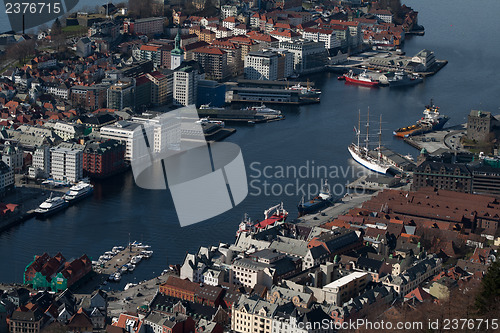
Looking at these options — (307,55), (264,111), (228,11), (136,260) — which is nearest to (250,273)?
(136,260)

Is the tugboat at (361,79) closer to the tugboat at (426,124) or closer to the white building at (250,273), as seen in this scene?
the tugboat at (426,124)

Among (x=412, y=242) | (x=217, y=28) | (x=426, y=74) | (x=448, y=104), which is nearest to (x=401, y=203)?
(x=412, y=242)

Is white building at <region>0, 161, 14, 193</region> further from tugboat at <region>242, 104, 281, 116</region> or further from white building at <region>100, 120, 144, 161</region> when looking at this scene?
tugboat at <region>242, 104, 281, 116</region>

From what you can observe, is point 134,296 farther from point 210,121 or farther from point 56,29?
point 56,29

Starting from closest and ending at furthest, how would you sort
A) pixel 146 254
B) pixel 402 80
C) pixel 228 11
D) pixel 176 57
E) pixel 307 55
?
pixel 146 254 < pixel 176 57 < pixel 402 80 < pixel 307 55 < pixel 228 11

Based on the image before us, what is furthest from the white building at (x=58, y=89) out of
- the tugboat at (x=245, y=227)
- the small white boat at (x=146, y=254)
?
the small white boat at (x=146, y=254)

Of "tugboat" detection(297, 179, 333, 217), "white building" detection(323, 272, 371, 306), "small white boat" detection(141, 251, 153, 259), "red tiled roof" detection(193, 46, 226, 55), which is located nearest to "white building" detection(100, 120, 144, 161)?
"tugboat" detection(297, 179, 333, 217)
